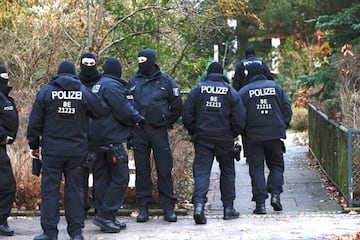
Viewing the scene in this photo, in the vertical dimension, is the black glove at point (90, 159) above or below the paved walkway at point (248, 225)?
above

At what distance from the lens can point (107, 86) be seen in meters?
8.80

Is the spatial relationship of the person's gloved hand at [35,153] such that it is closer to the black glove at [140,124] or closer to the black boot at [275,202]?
the black glove at [140,124]

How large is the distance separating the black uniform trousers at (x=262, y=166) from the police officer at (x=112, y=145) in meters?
1.86

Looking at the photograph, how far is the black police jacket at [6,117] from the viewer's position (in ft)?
28.3

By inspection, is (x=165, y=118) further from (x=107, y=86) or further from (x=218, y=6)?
Result: (x=218, y=6)

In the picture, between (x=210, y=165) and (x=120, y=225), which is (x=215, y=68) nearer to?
(x=210, y=165)

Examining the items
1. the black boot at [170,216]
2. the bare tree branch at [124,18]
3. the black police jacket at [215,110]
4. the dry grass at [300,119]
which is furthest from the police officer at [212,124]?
the dry grass at [300,119]

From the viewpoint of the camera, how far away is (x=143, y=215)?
934 cm

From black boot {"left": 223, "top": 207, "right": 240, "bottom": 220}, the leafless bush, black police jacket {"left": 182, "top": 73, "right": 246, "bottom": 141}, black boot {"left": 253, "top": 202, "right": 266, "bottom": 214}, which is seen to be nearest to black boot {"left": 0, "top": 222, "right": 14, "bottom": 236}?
black police jacket {"left": 182, "top": 73, "right": 246, "bottom": 141}

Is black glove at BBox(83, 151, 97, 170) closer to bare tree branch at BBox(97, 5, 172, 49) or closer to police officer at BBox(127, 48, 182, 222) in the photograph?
police officer at BBox(127, 48, 182, 222)

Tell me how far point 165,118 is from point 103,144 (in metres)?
0.94

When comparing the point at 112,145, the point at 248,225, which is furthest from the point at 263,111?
the point at 112,145

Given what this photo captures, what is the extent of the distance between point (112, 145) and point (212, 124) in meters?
1.33

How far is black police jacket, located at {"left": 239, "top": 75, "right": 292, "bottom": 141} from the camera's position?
9.77 metres
